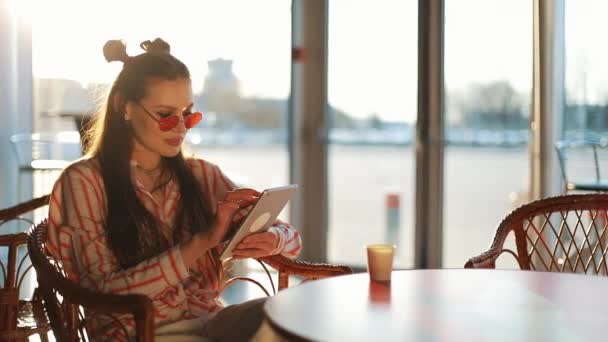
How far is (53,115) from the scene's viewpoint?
5.37 meters

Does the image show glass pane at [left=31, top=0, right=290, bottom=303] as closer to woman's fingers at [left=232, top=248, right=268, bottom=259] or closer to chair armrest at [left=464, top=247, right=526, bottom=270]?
chair armrest at [left=464, top=247, right=526, bottom=270]

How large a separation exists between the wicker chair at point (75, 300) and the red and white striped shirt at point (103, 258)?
49 mm

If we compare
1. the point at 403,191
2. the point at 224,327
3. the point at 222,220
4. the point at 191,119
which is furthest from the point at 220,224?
the point at 403,191

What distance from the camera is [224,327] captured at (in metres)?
2.04

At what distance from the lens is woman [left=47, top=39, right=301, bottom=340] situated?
6.60 feet

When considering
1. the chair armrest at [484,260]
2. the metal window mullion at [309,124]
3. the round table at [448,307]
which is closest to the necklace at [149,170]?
the round table at [448,307]

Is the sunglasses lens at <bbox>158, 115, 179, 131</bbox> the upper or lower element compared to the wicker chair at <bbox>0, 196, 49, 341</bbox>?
upper

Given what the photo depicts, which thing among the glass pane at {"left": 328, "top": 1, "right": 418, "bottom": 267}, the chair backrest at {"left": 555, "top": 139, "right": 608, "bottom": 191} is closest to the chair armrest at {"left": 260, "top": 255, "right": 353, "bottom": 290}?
the chair backrest at {"left": 555, "top": 139, "right": 608, "bottom": 191}

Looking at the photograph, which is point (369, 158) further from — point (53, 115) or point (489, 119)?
point (53, 115)

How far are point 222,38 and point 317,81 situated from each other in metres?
0.68

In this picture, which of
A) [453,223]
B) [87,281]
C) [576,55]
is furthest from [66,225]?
[453,223]

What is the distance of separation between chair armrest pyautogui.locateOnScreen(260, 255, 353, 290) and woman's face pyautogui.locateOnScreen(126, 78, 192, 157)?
0.39 m

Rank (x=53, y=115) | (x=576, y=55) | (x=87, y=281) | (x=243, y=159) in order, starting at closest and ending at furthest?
(x=87, y=281) < (x=576, y=55) < (x=53, y=115) < (x=243, y=159)

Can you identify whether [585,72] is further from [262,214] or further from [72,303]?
[72,303]
